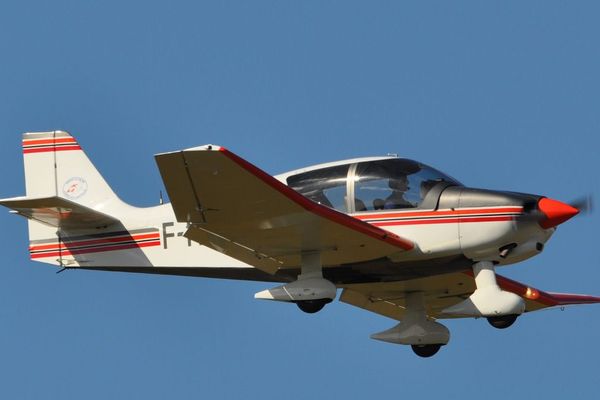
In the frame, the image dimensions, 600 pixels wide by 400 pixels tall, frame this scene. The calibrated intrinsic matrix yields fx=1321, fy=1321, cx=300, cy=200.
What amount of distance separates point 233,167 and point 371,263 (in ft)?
10.9

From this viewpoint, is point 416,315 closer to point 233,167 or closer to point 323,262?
point 323,262

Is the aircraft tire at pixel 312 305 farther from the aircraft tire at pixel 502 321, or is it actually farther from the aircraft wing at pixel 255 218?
the aircraft tire at pixel 502 321

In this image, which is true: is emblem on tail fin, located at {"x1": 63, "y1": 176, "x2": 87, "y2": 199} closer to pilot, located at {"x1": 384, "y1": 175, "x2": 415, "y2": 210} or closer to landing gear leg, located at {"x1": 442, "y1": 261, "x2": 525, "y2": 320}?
pilot, located at {"x1": 384, "y1": 175, "x2": 415, "y2": 210}

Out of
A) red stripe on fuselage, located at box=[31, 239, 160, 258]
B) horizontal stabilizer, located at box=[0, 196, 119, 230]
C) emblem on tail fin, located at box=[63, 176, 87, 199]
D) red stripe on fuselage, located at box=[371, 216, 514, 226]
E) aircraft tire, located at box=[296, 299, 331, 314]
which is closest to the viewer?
red stripe on fuselage, located at box=[371, 216, 514, 226]

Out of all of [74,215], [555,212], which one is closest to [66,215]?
[74,215]

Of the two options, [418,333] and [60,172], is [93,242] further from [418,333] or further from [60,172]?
[418,333]

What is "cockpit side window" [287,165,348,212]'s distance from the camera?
58.9 ft

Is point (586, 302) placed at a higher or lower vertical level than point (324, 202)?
lower

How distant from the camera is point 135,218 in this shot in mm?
19641

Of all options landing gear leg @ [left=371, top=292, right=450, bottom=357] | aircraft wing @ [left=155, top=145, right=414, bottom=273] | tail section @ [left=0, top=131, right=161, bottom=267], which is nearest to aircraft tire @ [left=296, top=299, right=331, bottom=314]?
aircraft wing @ [left=155, top=145, right=414, bottom=273]

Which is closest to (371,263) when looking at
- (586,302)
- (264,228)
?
(264,228)

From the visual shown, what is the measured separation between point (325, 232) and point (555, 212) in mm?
3031

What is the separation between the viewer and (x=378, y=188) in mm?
17875

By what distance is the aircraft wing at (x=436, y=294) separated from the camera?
65.3 feet
